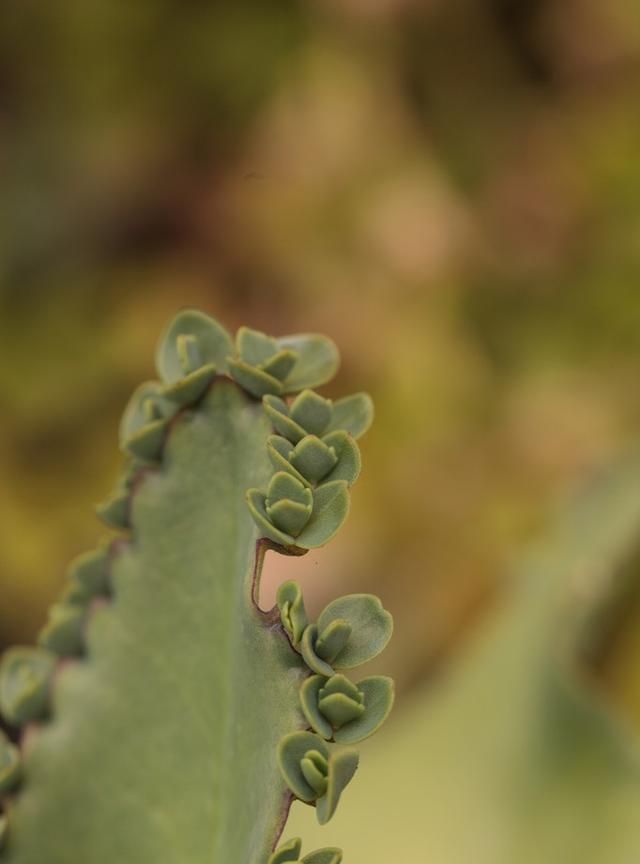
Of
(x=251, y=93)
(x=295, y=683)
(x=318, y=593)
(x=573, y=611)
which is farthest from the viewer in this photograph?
(x=251, y=93)

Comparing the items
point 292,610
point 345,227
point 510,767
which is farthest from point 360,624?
point 345,227

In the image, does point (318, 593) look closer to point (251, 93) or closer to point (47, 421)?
point (47, 421)

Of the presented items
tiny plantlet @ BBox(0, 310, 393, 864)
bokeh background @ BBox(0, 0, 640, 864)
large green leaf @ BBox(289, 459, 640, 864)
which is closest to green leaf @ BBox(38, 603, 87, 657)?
tiny plantlet @ BBox(0, 310, 393, 864)

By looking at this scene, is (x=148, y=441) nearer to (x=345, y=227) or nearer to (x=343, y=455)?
(x=343, y=455)

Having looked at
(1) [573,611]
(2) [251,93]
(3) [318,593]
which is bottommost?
(3) [318,593]

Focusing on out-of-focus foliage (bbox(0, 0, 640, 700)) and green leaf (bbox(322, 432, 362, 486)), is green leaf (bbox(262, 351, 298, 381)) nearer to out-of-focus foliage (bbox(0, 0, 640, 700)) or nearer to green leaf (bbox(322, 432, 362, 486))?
green leaf (bbox(322, 432, 362, 486))

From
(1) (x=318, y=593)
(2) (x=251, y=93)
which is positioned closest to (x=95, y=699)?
(1) (x=318, y=593)

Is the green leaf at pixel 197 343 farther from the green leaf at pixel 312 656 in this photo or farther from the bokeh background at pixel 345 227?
the bokeh background at pixel 345 227

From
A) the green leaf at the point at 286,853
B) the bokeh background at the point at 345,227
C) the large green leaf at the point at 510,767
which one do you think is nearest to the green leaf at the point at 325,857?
the green leaf at the point at 286,853
